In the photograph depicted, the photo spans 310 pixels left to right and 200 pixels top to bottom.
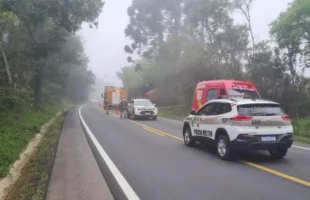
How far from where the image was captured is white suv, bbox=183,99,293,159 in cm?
912

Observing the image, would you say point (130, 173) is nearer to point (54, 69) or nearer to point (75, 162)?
point (75, 162)

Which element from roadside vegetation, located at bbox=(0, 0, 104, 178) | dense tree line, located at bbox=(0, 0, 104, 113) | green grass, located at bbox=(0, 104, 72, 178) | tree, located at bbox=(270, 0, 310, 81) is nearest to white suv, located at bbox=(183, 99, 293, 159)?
green grass, located at bbox=(0, 104, 72, 178)

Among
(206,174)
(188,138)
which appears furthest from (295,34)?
(206,174)

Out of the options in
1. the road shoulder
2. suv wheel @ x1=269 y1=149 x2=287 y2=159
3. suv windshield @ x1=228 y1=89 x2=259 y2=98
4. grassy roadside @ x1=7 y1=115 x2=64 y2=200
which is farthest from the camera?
suv windshield @ x1=228 y1=89 x2=259 y2=98

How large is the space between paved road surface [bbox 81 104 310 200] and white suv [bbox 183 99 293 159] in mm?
417

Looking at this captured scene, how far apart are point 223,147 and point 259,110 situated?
141 cm

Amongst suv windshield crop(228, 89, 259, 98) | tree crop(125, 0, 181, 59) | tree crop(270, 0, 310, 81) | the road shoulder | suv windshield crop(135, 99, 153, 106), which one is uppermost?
tree crop(125, 0, 181, 59)

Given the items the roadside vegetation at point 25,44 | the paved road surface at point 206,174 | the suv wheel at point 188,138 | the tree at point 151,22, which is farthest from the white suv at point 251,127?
the tree at point 151,22

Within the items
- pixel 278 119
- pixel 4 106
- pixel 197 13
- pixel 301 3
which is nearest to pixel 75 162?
pixel 278 119

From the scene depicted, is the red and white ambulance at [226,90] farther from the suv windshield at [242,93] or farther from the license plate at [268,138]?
the license plate at [268,138]

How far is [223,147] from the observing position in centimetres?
968

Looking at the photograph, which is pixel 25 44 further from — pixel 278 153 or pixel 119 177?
pixel 278 153

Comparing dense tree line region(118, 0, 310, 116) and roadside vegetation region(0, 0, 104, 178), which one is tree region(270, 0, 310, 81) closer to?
dense tree line region(118, 0, 310, 116)

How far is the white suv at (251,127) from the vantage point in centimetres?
912
